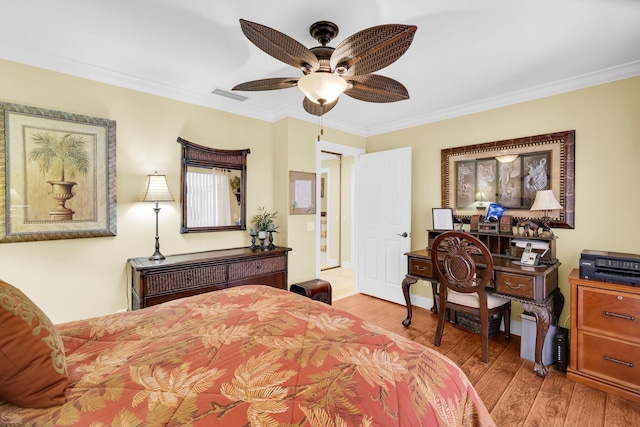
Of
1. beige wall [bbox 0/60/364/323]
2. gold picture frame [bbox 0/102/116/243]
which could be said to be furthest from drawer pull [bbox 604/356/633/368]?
gold picture frame [bbox 0/102/116/243]

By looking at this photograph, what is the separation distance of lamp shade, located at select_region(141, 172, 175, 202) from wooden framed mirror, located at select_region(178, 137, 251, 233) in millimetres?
311

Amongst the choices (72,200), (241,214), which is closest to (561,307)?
(241,214)

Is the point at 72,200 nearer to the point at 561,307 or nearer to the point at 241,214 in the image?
the point at 241,214

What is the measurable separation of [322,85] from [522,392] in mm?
2668

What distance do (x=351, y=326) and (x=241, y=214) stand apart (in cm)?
243

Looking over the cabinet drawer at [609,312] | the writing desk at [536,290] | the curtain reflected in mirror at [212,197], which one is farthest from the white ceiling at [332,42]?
the cabinet drawer at [609,312]

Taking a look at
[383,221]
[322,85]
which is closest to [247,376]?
[322,85]

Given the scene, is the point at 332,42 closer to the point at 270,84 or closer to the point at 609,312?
the point at 270,84

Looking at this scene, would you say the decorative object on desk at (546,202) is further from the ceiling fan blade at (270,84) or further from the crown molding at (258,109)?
the ceiling fan blade at (270,84)

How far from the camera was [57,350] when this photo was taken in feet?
3.21

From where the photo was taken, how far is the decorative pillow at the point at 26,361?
0.85 metres

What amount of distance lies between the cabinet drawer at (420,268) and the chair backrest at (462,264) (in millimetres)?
342

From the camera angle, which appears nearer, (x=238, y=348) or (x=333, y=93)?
(x=238, y=348)

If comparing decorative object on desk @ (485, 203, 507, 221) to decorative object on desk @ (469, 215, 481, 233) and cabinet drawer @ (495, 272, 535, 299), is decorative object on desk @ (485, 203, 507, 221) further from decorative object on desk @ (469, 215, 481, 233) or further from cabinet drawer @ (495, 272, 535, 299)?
cabinet drawer @ (495, 272, 535, 299)
